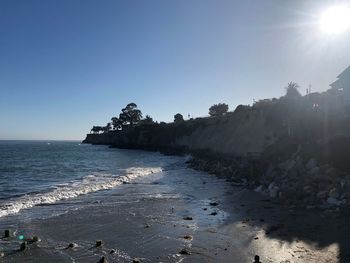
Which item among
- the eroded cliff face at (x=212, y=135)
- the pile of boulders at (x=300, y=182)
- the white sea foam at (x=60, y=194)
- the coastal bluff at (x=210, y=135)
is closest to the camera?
the pile of boulders at (x=300, y=182)

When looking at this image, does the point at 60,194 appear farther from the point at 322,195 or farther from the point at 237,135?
the point at 237,135

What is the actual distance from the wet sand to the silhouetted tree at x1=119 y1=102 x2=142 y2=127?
131m

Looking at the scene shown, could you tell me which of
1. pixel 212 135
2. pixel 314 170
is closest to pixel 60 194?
pixel 314 170

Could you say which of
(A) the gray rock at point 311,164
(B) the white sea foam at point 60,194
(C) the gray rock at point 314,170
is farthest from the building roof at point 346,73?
(B) the white sea foam at point 60,194

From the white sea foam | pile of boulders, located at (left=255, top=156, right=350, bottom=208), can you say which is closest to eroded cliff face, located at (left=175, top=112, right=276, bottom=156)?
pile of boulders, located at (left=255, top=156, right=350, bottom=208)

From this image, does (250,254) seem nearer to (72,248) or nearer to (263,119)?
(72,248)

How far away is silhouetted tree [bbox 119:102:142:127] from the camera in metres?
156

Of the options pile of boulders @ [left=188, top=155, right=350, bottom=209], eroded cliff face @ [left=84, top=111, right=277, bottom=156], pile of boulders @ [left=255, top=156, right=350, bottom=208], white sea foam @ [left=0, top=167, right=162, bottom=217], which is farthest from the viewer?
eroded cliff face @ [left=84, top=111, right=277, bottom=156]

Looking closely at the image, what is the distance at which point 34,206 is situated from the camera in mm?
23453

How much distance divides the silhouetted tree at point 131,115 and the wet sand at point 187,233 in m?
131

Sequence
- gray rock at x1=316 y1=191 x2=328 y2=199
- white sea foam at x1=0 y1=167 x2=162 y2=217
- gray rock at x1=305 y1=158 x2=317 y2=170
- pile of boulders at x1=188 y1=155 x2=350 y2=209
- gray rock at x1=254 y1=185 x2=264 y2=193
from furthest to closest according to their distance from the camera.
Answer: gray rock at x1=254 y1=185 x2=264 y2=193
gray rock at x1=305 y1=158 x2=317 y2=170
white sea foam at x1=0 y1=167 x2=162 y2=217
gray rock at x1=316 y1=191 x2=328 y2=199
pile of boulders at x1=188 y1=155 x2=350 y2=209

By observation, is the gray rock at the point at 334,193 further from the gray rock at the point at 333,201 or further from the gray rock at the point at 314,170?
the gray rock at the point at 314,170

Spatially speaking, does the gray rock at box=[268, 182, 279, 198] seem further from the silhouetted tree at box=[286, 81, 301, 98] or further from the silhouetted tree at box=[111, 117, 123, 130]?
the silhouetted tree at box=[111, 117, 123, 130]

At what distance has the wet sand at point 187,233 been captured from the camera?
1368cm
